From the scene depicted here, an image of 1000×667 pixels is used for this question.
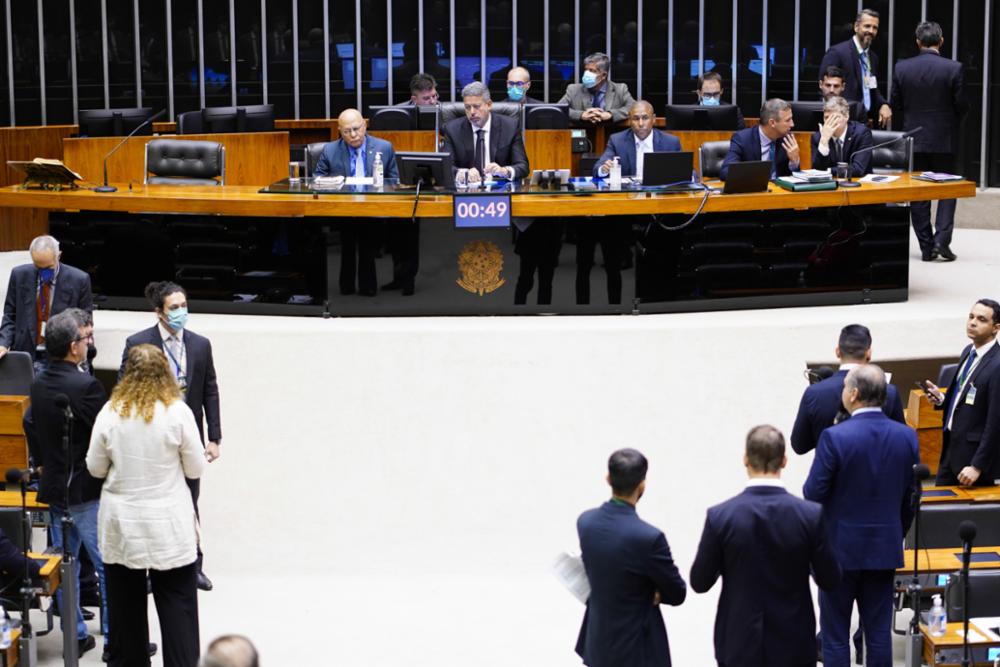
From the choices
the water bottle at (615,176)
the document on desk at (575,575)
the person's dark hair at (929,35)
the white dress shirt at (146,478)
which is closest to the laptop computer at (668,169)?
the water bottle at (615,176)

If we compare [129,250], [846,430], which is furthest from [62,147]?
[846,430]

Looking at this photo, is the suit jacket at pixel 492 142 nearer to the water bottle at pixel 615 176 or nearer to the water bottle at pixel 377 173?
the water bottle at pixel 377 173

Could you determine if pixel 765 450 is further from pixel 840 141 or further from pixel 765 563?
pixel 840 141

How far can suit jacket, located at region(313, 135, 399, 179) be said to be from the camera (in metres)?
9.31

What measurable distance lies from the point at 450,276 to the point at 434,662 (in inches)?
106

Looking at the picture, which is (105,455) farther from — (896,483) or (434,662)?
(896,483)

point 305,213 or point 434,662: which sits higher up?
point 305,213

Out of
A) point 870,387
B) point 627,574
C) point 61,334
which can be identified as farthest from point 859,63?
point 627,574

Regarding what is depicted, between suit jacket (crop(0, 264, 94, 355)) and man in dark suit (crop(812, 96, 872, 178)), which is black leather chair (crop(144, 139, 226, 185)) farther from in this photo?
man in dark suit (crop(812, 96, 872, 178))

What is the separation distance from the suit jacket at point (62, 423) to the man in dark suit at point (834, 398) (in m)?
2.86

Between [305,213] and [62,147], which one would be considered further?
[62,147]

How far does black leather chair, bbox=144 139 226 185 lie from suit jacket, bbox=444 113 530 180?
5.25 ft

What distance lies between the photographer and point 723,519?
4.85 m

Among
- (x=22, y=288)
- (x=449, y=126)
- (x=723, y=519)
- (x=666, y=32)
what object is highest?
(x=666, y=32)
